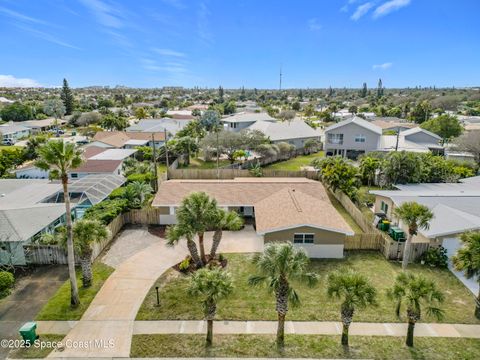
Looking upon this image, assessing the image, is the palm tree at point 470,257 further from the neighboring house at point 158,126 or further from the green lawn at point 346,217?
the neighboring house at point 158,126

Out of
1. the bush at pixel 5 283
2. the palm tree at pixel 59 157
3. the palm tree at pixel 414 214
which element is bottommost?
the bush at pixel 5 283

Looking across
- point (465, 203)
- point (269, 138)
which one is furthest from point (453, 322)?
point (269, 138)

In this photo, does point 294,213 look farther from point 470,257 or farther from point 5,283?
point 5,283

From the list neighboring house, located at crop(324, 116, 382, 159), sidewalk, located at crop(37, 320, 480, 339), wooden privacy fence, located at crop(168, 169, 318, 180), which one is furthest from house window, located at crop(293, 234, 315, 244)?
neighboring house, located at crop(324, 116, 382, 159)

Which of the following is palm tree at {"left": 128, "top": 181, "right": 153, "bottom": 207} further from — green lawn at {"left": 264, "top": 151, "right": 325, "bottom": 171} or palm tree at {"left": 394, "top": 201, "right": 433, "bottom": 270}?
palm tree at {"left": 394, "top": 201, "right": 433, "bottom": 270}

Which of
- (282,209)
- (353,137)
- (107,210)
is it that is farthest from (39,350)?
(353,137)

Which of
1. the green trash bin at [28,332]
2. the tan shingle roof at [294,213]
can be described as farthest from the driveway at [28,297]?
the tan shingle roof at [294,213]
